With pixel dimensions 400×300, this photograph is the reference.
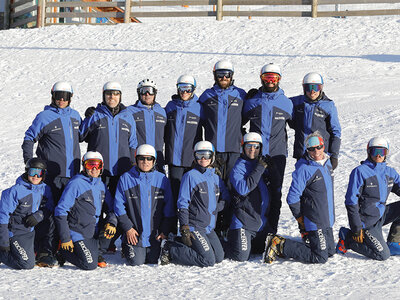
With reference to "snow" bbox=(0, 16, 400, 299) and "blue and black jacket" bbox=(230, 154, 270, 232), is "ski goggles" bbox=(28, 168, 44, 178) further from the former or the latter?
"blue and black jacket" bbox=(230, 154, 270, 232)

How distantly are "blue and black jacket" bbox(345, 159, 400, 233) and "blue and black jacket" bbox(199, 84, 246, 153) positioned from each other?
1.38 meters

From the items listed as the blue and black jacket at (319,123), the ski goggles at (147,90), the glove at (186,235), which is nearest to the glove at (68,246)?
the glove at (186,235)

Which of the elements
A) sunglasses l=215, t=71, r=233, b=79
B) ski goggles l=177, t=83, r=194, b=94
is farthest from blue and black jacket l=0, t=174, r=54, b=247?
sunglasses l=215, t=71, r=233, b=79

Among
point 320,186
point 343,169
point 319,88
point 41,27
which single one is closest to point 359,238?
point 320,186

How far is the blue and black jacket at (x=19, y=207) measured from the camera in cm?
668

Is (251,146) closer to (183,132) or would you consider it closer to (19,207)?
(183,132)

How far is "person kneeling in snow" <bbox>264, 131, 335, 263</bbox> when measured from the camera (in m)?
6.74

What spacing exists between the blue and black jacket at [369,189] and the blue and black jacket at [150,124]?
2.20 meters

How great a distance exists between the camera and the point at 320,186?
6.86 m

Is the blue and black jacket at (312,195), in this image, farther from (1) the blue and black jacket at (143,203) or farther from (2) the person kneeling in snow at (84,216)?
(2) the person kneeling in snow at (84,216)

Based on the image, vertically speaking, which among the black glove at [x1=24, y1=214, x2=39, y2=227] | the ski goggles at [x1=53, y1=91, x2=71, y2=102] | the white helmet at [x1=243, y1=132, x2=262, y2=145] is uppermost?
the ski goggles at [x1=53, y1=91, x2=71, y2=102]

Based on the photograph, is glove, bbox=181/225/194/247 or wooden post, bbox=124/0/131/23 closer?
glove, bbox=181/225/194/247

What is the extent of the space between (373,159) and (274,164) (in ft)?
3.42

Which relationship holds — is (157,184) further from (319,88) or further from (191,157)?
(319,88)
